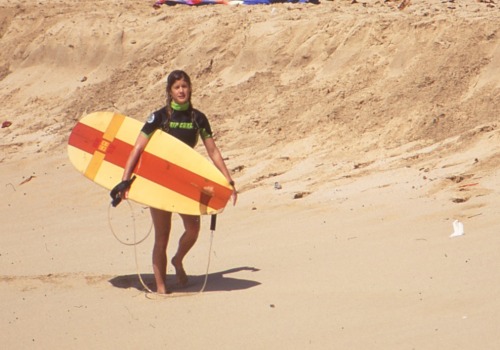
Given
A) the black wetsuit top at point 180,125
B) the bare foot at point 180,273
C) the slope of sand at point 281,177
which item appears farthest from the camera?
the bare foot at point 180,273

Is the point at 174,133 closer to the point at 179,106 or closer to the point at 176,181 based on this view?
the point at 179,106

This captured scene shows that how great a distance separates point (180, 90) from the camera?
6742 millimetres

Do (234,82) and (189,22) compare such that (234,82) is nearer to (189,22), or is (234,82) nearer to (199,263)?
(189,22)

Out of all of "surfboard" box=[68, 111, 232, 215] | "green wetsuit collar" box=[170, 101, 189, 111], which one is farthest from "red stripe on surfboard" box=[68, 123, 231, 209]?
"green wetsuit collar" box=[170, 101, 189, 111]

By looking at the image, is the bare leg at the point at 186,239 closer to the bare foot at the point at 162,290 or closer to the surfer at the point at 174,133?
the surfer at the point at 174,133

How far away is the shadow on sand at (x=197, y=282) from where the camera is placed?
276 inches

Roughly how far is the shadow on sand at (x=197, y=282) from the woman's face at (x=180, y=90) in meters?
1.25

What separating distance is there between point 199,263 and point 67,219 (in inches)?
128

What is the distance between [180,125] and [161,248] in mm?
815

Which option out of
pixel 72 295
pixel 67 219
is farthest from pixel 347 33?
pixel 72 295

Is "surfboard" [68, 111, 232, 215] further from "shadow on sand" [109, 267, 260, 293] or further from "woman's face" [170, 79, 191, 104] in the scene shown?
"shadow on sand" [109, 267, 260, 293]

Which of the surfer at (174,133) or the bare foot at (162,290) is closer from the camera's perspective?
the surfer at (174,133)

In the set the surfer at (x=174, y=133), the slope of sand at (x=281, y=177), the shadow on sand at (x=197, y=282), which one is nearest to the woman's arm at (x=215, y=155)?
the surfer at (x=174, y=133)

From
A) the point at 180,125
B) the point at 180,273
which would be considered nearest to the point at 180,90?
the point at 180,125
